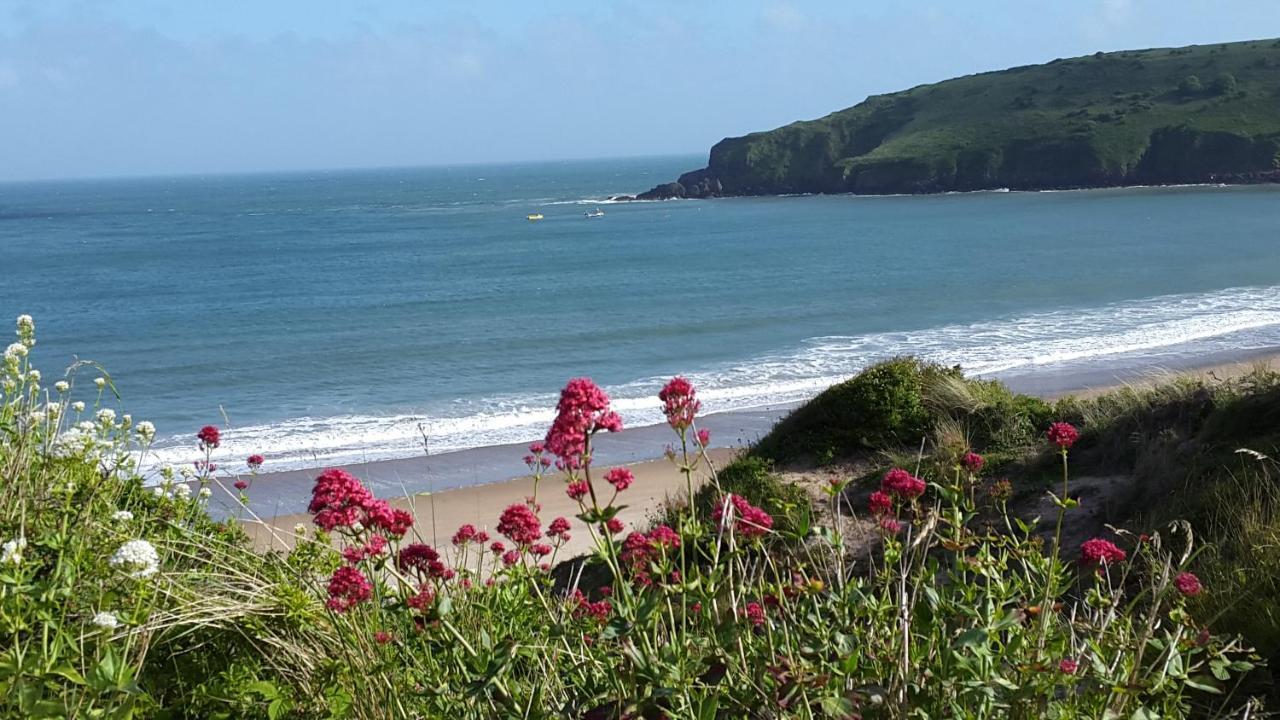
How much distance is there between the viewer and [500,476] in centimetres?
1675

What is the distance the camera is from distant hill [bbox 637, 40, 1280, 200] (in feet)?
341

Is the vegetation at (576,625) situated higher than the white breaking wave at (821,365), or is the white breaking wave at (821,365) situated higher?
the vegetation at (576,625)

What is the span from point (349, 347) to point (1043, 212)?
57532mm

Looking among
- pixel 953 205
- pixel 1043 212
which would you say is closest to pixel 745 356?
pixel 1043 212

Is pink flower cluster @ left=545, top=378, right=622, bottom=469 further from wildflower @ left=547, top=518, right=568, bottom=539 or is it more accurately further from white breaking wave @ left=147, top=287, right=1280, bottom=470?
white breaking wave @ left=147, top=287, right=1280, bottom=470

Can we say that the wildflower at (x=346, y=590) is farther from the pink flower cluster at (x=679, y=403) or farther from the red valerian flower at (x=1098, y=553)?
the red valerian flower at (x=1098, y=553)

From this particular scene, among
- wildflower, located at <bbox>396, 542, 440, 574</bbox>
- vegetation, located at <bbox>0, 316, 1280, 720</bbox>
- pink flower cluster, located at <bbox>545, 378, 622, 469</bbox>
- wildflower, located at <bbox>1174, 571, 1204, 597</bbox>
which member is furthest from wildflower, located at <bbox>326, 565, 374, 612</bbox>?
wildflower, located at <bbox>1174, 571, 1204, 597</bbox>

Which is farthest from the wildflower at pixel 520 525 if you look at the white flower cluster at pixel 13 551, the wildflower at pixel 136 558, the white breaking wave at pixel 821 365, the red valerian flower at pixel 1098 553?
the white breaking wave at pixel 821 365

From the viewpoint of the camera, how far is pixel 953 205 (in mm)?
86438

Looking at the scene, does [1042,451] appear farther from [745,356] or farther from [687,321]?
[687,321]

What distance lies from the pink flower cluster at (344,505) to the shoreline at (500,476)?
887cm

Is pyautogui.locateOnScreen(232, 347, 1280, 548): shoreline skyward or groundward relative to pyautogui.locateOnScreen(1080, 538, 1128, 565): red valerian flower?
groundward

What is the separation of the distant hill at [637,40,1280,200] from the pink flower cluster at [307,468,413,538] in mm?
108561

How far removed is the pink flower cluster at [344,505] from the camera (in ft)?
9.50
